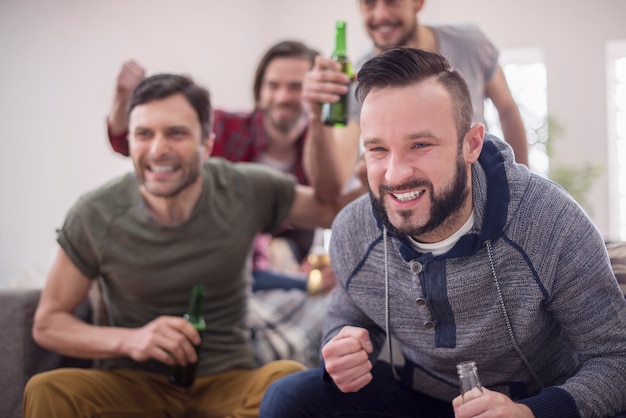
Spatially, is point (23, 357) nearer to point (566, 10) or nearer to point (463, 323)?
point (463, 323)

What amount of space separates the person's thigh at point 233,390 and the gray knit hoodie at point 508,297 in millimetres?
400

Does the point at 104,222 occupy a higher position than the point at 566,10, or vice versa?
the point at 566,10

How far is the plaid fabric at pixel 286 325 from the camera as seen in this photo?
220cm

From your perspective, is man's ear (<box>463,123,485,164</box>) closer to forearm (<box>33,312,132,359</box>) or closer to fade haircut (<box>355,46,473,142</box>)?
fade haircut (<box>355,46,473,142</box>)

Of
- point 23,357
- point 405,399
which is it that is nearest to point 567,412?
point 405,399

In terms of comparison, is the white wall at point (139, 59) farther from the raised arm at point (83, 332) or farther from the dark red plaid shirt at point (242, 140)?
A: the raised arm at point (83, 332)

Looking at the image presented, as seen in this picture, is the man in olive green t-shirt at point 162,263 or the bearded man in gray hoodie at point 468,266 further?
the man in olive green t-shirt at point 162,263

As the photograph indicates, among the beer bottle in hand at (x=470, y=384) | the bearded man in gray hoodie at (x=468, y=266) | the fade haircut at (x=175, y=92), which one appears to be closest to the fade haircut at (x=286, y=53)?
the fade haircut at (x=175, y=92)

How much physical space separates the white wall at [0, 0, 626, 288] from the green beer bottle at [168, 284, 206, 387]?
1263 mm

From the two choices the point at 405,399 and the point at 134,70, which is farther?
Result: the point at 134,70

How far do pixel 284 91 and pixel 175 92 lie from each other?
864 mm

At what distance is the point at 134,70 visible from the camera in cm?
213

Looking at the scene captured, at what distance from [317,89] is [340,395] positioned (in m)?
0.84

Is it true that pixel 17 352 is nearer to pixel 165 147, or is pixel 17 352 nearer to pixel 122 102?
pixel 165 147
